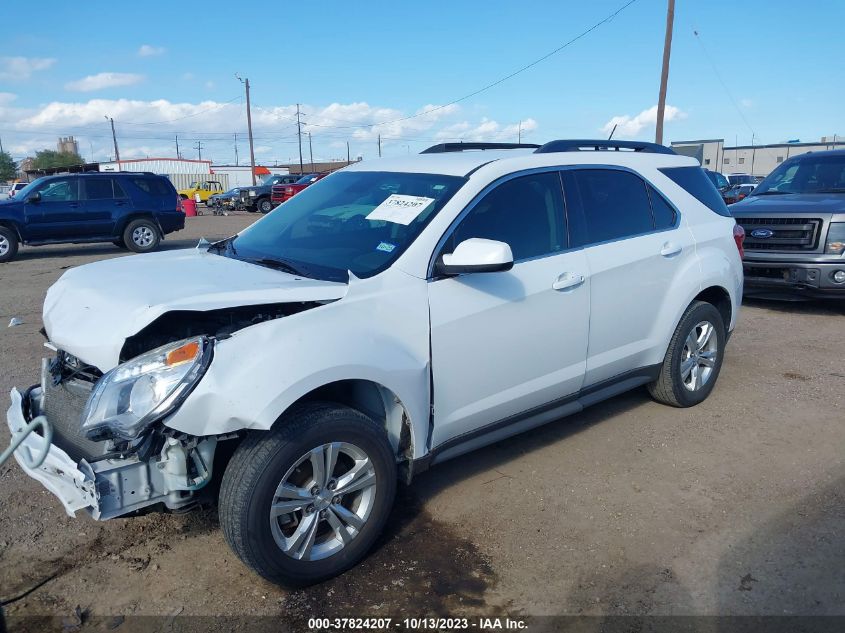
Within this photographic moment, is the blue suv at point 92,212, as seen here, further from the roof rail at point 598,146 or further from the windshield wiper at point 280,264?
the roof rail at point 598,146

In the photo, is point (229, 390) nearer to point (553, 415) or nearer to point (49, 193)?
point (553, 415)

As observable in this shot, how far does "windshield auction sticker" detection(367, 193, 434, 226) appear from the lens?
3.49m

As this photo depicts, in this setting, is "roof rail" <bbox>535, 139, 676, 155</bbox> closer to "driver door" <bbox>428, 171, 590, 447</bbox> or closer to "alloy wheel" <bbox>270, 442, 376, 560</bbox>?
"driver door" <bbox>428, 171, 590, 447</bbox>

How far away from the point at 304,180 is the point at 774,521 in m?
29.7

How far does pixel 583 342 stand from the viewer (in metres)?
3.97

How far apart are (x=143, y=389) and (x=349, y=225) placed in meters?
1.51

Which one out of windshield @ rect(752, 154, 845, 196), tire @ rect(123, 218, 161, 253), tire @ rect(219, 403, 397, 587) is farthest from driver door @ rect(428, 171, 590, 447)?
tire @ rect(123, 218, 161, 253)

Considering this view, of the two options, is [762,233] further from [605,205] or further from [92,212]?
[92,212]

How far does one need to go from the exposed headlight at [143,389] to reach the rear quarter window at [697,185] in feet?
11.6

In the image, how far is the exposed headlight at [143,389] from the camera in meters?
2.54

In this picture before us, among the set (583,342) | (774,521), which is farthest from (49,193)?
(774,521)

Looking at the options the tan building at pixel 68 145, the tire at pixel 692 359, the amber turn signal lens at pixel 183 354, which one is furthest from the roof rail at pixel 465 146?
the tan building at pixel 68 145

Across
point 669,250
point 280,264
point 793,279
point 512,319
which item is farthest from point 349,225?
point 793,279

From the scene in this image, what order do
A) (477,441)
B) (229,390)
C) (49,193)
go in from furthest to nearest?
(49,193)
(477,441)
(229,390)
